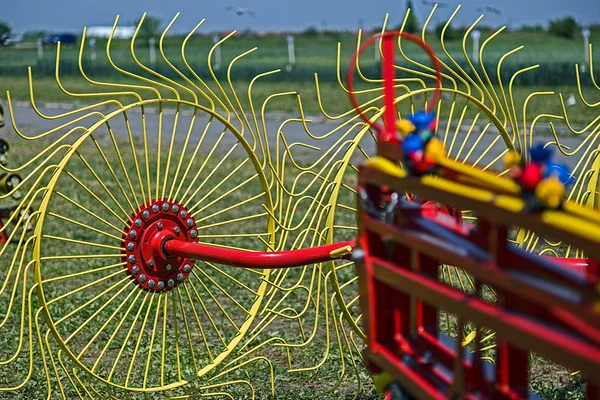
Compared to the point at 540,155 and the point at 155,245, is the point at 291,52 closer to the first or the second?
the point at 155,245

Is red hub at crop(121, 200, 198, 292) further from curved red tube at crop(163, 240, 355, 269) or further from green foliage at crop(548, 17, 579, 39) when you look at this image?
green foliage at crop(548, 17, 579, 39)

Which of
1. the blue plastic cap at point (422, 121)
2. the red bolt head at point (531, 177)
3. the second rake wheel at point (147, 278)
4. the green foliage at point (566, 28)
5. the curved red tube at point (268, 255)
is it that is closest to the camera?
the red bolt head at point (531, 177)

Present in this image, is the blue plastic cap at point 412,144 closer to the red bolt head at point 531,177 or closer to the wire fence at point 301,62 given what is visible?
the red bolt head at point 531,177

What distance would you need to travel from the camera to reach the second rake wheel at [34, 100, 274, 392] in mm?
4418

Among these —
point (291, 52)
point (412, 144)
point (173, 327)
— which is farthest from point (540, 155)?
point (291, 52)

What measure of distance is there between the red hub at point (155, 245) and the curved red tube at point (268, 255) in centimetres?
14

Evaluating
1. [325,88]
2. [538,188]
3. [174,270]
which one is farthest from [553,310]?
[325,88]

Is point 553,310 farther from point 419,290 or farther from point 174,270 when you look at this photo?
point 174,270

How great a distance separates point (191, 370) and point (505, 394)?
134 inches

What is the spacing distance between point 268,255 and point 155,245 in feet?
1.96

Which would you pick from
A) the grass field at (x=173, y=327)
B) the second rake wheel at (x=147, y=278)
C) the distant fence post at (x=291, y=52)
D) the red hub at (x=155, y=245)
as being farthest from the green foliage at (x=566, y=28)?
the red hub at (x=155, y=245)

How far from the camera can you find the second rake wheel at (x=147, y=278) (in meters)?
4.42

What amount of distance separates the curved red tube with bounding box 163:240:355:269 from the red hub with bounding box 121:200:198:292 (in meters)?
0.14

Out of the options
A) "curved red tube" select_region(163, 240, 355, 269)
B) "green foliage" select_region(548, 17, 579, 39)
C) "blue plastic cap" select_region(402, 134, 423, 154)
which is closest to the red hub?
"curved red tube" select_region(163, 240, 355, 269)
